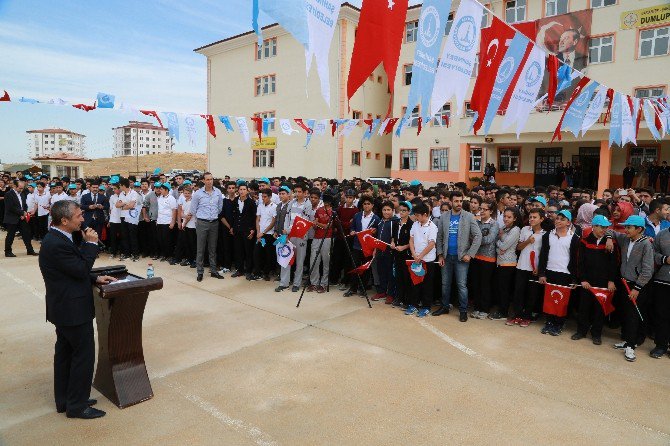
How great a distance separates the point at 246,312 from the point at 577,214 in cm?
581

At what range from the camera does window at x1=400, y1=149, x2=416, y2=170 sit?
29.0 metres

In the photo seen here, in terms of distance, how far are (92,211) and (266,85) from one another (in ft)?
85.1

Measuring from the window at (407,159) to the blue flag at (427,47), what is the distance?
23692 mm

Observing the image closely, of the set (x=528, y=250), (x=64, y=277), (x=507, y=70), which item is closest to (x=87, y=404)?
(x=64, y=277)

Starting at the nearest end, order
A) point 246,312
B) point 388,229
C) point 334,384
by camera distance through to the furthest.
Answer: point 334,384
point 246,312
point 388,229

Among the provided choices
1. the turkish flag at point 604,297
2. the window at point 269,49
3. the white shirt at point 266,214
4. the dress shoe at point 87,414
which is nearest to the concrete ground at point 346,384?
the dress shoe at point 87,414

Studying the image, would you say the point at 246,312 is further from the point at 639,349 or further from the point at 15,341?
the point at 639,349

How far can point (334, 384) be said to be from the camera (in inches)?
164

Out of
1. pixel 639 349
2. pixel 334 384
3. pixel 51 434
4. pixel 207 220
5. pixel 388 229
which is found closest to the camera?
pixel 51 434

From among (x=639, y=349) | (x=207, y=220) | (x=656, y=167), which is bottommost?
(x=639, y=349)

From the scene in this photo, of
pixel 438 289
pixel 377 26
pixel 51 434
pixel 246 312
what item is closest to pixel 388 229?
pixel 438 289

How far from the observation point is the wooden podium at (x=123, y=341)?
3.72 meters

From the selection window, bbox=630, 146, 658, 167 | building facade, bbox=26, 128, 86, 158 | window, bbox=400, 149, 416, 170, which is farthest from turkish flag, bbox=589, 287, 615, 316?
building facade, bbox=26, 128, 86, 158

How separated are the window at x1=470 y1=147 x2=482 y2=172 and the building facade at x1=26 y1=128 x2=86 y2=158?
103892 mm
